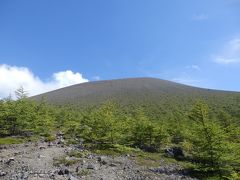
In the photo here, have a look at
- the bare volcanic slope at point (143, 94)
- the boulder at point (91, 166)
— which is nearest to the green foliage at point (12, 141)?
the boulder at point (91, 166)

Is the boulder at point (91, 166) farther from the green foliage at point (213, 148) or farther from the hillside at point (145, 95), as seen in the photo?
the hillside at point (145, 95)

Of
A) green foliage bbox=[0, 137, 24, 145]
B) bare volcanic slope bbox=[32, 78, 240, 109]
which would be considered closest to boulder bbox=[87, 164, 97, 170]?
green foliage bbox=[0, 137, 24, 145]

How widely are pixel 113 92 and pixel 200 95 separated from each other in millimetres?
44402

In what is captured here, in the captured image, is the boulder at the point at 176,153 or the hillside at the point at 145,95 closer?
the boulder at the point at 176,153

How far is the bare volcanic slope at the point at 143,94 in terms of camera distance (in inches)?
4680

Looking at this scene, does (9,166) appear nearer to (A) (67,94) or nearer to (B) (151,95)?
(B) (151,95)

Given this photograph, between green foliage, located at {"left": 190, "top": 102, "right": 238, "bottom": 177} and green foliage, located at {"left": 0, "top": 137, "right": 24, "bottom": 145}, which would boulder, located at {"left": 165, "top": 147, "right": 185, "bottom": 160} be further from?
green foliage, located at {"left": 0, "top": 137, "right": 24, "bottom": 145}

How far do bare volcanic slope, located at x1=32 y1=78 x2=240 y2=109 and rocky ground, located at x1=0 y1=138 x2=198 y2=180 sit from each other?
75795 mm

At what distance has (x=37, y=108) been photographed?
187ft

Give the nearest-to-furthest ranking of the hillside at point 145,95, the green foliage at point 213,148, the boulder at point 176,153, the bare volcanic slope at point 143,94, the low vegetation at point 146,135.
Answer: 1. the green foliage at point 213,148
2. the low vegetation at point 146,135
3. the boulder at point 176,153
4. the hillside at point 145,95
5. the bare volcanic slope at point 143,94

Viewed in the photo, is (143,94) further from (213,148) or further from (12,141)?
(213,148)

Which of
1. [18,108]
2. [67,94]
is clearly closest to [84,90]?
[67,94]

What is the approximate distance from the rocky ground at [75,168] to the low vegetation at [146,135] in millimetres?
1158

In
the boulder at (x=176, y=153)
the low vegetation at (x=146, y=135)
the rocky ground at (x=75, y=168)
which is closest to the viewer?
the rocky ground at (x=75, y=168)
